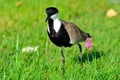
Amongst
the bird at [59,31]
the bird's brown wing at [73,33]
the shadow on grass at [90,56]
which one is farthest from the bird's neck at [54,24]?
the shadow on grass at [90,56]

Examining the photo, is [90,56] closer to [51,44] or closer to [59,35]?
[51,44]

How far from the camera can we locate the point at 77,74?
5199 millimetres

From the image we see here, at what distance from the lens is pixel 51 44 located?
23.2 ft

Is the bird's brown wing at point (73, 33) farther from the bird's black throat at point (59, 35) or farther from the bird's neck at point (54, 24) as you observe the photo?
the bird's neck at point (54, 24)

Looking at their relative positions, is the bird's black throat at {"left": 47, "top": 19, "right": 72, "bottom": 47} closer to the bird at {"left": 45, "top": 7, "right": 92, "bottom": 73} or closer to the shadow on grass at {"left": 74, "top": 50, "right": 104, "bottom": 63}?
the bird at {"left": 45, "top": 7, "right": 92, "bottom": 73}

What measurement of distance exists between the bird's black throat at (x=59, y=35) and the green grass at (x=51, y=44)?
17 cm

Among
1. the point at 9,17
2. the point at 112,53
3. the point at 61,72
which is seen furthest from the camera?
the point at 9,17

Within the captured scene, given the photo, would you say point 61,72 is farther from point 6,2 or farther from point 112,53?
point 6,2

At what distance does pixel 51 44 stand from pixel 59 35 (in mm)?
1890

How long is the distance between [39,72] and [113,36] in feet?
9.76

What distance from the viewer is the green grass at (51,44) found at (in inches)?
205

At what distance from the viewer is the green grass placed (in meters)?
5.20

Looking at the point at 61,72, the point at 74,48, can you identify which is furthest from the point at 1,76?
the point at 74,48

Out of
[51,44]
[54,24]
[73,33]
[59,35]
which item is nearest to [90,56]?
[51,44]
